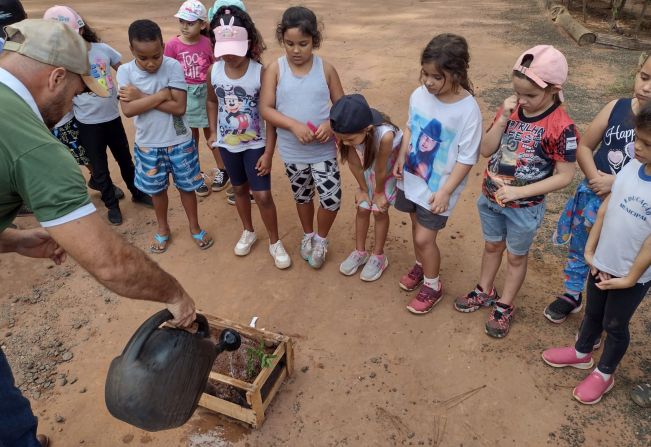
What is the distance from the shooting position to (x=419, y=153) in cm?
287

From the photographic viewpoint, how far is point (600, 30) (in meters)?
10.0

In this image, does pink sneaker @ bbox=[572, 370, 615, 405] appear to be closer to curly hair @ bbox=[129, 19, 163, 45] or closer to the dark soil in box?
the dark soil in box

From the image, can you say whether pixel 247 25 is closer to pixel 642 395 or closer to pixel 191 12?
pixel 191 12

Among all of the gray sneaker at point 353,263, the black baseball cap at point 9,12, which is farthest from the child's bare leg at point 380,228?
the black baseball cap at point 9,12

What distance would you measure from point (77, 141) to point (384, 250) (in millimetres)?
2667

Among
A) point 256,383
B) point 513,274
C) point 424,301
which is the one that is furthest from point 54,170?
point 513,274

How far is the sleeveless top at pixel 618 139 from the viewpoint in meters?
2.38

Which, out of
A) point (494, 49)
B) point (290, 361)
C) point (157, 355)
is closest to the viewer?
point (157, 355)

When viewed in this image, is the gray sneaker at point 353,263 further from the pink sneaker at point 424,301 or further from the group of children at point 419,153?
the pink sneaker at point 424,301

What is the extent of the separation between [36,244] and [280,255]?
1.74 meters

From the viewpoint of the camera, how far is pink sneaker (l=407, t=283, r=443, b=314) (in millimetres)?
3203

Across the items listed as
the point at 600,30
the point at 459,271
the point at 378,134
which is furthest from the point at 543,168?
the point at 600,30

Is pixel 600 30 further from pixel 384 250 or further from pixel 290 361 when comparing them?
pixel 290 361

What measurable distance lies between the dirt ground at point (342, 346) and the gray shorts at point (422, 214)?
2.12 ft
